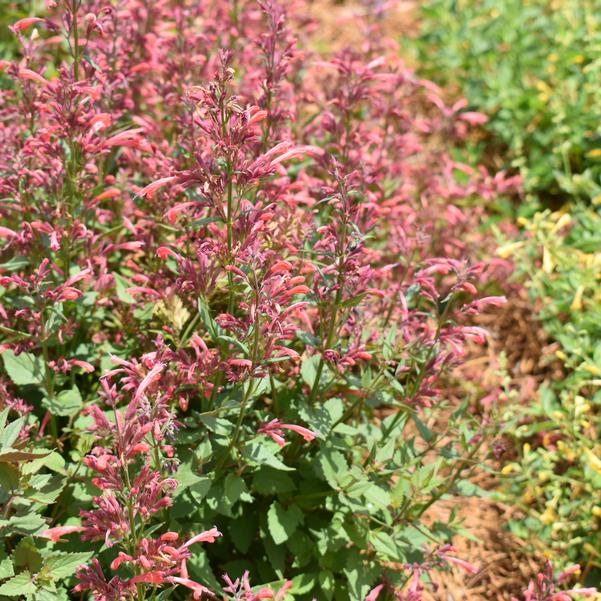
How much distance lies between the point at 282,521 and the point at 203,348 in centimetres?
83

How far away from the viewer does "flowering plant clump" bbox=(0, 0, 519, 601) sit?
283 cm

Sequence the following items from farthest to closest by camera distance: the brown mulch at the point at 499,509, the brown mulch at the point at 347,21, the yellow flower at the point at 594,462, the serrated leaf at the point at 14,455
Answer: the brown mulch at the point at 347,21, the brown mulch at the point at 499,509, the yellow flower at the point at 594,462, the serrated leaf at the point at 14,455

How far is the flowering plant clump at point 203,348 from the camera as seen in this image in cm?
283

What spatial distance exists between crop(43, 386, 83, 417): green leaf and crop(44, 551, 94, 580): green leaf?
0.57m

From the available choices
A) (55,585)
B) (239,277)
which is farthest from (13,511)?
(239,277)

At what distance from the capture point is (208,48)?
4.52m

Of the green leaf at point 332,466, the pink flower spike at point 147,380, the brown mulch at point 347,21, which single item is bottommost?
the green leaf at point 332,466

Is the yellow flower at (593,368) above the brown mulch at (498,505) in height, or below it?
above

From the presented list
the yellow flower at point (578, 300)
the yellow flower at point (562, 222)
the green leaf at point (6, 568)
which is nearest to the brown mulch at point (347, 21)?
the yellow flower at point (562, 222)

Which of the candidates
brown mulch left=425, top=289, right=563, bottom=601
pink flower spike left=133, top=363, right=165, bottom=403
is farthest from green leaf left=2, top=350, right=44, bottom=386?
brown mulch left=425, top=289, right=563, bottom=601

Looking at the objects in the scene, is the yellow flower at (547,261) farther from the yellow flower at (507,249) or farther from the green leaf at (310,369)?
the green leaf at (310,369)

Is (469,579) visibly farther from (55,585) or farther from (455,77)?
(455,77)

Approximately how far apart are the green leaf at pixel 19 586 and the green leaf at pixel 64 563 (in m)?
0.07

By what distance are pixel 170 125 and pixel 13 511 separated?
2.19 meters
